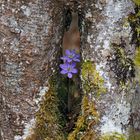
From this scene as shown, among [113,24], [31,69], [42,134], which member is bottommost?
[42,134]

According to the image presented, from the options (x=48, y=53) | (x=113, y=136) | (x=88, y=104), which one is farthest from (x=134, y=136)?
(x=48, y=53)

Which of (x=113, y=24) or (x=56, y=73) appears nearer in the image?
(x=113, y=24)

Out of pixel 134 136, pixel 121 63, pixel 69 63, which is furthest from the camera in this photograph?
pixel 134 136

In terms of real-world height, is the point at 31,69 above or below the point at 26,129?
above

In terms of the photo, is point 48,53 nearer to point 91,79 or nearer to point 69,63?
point 69,63

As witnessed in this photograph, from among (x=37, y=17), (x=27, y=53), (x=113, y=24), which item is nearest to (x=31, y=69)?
(x=27, y=53)

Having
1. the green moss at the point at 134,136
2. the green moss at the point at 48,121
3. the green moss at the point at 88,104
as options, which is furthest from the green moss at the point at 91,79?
the green moss at the point at 134,136

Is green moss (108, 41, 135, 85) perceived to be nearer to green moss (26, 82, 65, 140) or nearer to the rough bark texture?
the rough bark texture

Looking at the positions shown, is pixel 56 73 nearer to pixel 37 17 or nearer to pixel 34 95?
pixel 34 95
